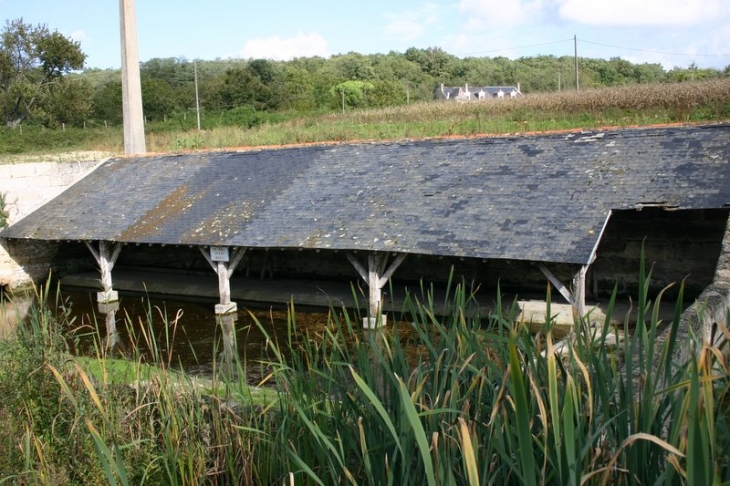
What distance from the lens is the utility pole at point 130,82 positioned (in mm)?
16281

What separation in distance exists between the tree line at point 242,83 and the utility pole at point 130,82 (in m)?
7.98

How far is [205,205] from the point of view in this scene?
1182 cm

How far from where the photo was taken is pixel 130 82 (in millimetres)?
16594

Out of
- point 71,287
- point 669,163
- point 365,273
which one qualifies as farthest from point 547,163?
point 71,287

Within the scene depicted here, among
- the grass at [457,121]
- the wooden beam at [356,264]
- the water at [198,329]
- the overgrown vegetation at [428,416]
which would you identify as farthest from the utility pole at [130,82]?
the overgrown vegetation at [428,416]

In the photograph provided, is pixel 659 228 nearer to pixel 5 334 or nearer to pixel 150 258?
pixel 5 334

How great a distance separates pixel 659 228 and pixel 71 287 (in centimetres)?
1048

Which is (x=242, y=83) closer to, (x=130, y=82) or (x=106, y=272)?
(x=130, y=82)

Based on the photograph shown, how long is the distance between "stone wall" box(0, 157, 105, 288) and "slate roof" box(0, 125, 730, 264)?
448 millimetres

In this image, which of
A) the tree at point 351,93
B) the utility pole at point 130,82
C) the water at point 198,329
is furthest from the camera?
the tree at point 351,93

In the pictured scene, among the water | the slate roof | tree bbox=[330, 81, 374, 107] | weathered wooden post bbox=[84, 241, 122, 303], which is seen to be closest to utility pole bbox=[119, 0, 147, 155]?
the slate roof

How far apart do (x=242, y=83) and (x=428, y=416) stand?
1188 inches

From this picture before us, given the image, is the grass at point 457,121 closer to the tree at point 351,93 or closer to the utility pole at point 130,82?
the utility pole at point 130,82

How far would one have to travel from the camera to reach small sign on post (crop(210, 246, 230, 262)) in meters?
10.5
